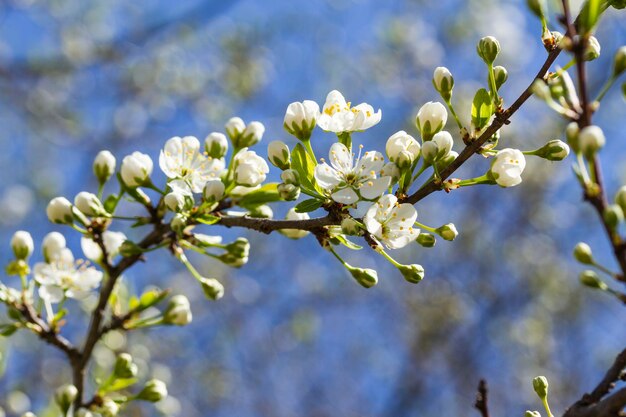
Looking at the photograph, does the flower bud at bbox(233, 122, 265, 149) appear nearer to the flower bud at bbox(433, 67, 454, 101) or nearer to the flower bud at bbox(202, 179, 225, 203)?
the flower bud at bbox(202, 179, 225, 203)

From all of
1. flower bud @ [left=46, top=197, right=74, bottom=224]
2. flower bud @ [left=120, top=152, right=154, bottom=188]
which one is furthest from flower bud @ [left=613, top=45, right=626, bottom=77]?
flower bud @ [left=46, top=197, right=74, bottom=224]

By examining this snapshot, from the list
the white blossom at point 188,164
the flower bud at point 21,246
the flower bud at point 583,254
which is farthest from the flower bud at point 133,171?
the flower bud at point 583,254

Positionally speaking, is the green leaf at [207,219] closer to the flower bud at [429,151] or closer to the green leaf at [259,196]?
the green leaf at [259,196]

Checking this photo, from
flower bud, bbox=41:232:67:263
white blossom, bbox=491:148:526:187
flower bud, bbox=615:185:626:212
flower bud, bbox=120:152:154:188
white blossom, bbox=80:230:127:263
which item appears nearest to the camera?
flower bud, bbox=615:185:626:212

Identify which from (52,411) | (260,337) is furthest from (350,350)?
(52,411)

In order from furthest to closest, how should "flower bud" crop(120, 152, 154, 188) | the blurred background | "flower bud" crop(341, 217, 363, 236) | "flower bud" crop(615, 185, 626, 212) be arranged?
the blurred background, "flower bud" crop(120, 152, 154, 188), "flower bud" crop(341, 217, 363, 236), "flower bud" crop(615, 185, 626, 212)

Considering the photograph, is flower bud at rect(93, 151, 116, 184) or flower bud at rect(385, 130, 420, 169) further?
flower bud at rect(93, 151, 116, 184)

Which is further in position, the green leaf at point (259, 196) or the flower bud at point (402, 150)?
the green leaf at point (259, 196)
